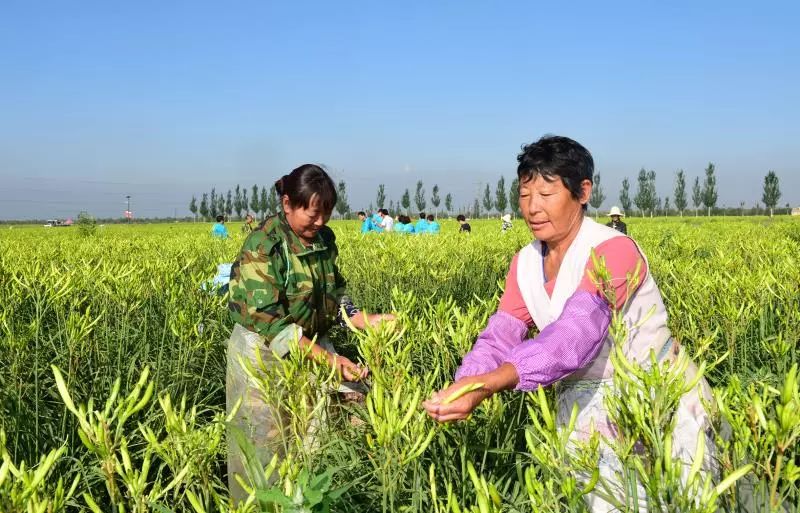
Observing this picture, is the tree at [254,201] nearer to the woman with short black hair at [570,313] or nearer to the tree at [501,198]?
the tree at [501,198]

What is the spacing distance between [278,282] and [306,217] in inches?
11.4

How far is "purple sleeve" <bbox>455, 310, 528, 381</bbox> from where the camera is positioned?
1945mm

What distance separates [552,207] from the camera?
6.50 feet

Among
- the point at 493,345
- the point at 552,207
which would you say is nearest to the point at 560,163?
the point at 552,207

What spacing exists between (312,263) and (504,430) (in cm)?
107

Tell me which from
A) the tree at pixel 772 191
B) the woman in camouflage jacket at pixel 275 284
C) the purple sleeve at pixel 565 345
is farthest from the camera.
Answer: the tree at pixel 772 191

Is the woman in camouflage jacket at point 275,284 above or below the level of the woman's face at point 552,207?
below

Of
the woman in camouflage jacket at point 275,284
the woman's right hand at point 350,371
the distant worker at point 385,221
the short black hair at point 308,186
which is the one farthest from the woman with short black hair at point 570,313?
the distant worker at point 385,221

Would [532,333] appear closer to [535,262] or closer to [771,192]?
[535,262]

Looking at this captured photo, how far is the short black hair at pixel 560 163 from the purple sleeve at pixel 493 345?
1.66ft

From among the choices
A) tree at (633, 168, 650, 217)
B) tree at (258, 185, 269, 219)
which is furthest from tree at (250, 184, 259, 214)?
tree at (633, 168, 650, 217)

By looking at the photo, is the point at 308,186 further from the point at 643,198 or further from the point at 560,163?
the point at 643,198

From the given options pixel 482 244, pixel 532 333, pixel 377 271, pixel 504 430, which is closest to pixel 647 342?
pixel 504 430

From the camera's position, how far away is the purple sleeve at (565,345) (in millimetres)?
1597
